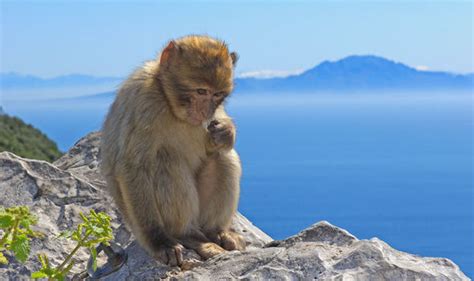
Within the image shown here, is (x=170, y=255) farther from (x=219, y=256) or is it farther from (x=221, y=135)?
(x=221, y=135)

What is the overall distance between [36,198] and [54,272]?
2413mm

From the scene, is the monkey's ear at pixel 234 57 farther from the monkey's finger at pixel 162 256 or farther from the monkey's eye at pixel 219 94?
the monkey's finger at pixel 162 256

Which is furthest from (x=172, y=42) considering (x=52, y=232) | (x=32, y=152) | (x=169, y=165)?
(x=32, y=152)

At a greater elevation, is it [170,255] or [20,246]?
[20,246]

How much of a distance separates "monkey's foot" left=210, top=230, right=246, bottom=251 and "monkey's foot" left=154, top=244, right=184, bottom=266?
22.7 inches

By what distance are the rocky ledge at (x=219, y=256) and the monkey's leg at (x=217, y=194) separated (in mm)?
507

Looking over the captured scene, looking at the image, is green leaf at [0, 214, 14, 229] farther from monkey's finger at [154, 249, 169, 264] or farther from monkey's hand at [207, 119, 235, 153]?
monkey's hand at [207, 119, 235, 153]

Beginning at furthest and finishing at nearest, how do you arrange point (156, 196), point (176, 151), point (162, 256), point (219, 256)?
point (176, 151) → point (156, 196) → point (162, 256) → point (219, 256)

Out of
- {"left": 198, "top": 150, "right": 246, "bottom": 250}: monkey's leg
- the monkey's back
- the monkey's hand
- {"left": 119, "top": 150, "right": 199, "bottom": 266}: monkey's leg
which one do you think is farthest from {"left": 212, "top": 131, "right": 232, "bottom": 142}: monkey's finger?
{"left": 119, "top": 150, "right": 199, "bottom": 266}: monkey's leg

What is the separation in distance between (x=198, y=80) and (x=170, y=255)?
1.17 meters

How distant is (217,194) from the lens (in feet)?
19.0

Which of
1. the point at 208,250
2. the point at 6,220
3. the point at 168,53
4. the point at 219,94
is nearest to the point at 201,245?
the point at 208,250

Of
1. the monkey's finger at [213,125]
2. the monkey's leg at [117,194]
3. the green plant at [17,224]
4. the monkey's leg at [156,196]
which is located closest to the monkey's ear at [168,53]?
the monkey's finger at [213,125]

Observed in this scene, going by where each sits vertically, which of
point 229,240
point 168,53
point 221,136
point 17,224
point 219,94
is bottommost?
point 229,240
